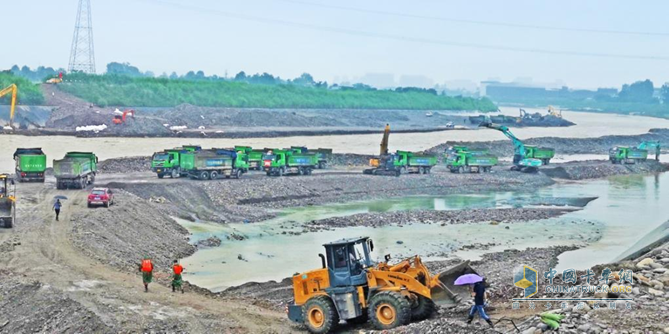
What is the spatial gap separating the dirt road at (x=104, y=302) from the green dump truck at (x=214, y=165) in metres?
24.1

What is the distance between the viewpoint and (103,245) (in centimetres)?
3175

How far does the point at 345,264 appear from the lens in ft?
64.0

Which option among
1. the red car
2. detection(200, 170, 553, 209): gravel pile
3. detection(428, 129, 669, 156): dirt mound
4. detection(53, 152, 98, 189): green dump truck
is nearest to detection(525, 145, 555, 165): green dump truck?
detection(200, 170, 553, 209): gravel pile

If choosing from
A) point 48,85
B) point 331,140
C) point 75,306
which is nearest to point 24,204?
point 75,306

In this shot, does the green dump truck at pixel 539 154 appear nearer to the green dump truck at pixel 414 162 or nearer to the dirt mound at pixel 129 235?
the green dump truck at pixel 414 162

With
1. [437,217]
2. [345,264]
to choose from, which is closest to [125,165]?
[437,217]

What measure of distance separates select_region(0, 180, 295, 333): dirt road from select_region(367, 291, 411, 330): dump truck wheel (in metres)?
2.34

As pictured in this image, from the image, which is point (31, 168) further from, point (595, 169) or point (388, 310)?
point (595, 169)

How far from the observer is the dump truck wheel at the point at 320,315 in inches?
765

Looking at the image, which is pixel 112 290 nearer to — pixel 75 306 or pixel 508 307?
pixel 75 306

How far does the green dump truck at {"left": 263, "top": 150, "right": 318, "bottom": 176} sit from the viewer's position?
59.9 meters

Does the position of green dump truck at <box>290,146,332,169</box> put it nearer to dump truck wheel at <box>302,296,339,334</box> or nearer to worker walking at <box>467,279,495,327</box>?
dump truck wheel at <box>302,296,339,334</box>

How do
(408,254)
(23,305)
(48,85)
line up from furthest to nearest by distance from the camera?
(48,85) → (408,254) → (23,305)

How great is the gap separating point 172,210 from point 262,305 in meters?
21.4
